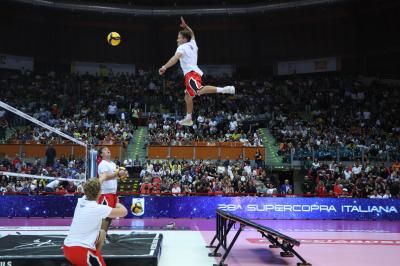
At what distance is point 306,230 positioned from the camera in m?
14.0

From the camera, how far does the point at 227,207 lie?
1677 centimetres

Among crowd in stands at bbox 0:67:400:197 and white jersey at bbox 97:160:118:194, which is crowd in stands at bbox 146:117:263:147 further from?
white jersey at bbox 97:160:118:194

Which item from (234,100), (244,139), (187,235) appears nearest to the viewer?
(187,235)

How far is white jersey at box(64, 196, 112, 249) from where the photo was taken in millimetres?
5543

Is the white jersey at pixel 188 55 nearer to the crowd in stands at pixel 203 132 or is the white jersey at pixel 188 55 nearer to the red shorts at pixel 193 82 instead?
the red shorts at pixel 193 82

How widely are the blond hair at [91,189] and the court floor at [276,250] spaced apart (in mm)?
3220

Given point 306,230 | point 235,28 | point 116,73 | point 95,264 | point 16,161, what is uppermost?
point 235,28

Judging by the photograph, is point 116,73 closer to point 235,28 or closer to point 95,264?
point 235,28

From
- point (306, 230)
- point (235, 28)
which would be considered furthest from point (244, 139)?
point (235, 28)

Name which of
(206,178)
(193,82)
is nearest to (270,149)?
(206,178)

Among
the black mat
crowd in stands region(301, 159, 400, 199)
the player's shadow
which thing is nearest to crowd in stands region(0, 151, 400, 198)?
crowd in stands region(301, 159, 400, 199)

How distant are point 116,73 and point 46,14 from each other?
263 inches

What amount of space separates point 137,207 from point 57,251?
9.01 m

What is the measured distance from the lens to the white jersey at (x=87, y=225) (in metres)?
5.54
